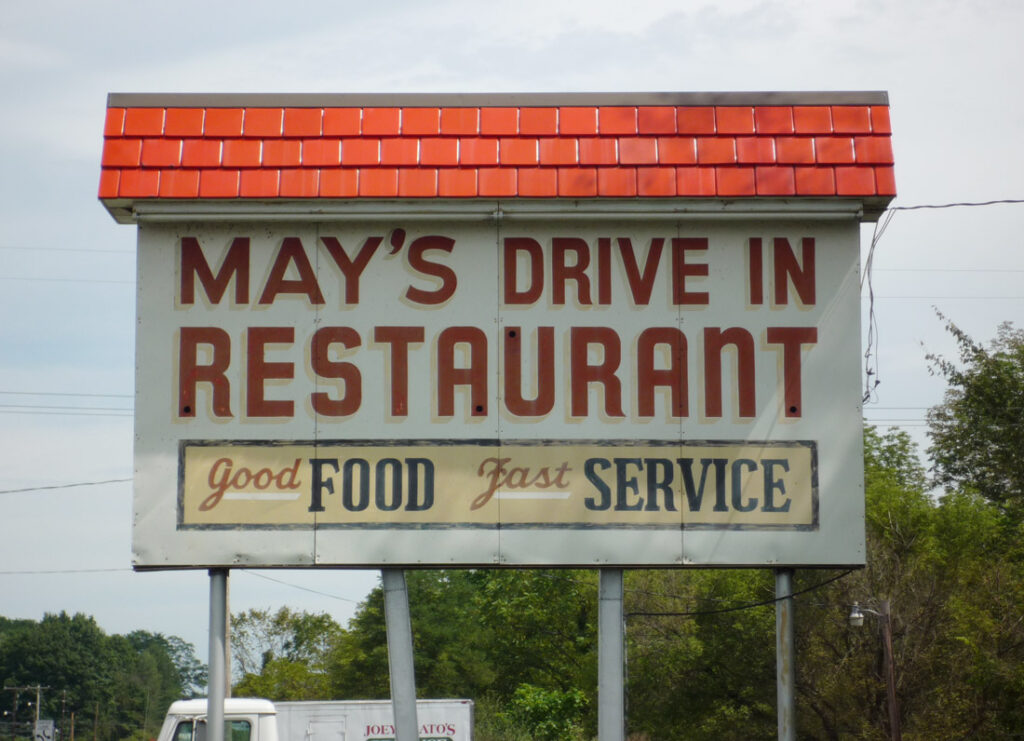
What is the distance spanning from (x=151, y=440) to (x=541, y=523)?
10.0 ft

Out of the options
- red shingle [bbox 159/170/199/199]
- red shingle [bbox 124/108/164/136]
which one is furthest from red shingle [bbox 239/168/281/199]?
red shingle [bbox 124/108/164/136]

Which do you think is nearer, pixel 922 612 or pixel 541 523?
pixel 541 523

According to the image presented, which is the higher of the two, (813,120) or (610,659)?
(813,120)

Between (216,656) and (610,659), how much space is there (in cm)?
298

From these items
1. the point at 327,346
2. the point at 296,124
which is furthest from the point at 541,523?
the point at 296,124

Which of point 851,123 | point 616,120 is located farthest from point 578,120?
point 851,123

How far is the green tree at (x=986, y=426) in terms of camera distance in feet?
157

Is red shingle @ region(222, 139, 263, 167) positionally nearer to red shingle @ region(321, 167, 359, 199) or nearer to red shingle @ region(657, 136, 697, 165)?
red shingle @ region(321, 167, 359, 199)

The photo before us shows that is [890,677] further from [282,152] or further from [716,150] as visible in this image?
[282,152]

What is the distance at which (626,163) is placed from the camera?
10.1 meters

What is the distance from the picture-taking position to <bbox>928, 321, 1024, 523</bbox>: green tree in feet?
157

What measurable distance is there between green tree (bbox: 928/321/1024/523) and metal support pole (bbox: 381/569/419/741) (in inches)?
1552

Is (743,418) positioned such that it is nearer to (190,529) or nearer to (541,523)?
(541,523)

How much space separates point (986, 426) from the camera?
167 feet
